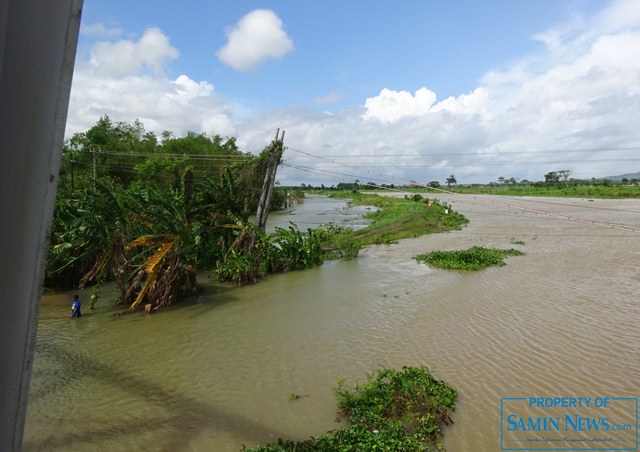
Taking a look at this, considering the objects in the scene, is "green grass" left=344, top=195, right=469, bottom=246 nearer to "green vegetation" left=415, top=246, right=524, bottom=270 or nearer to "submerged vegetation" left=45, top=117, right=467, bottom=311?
"submerged vegetation" left=45, top=117, right=467, bottom=311

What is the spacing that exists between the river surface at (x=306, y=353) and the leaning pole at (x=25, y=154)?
15.4 feet

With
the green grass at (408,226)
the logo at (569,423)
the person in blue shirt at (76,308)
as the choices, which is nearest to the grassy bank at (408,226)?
the green grass at (408,226)

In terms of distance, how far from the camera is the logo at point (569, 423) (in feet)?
16.7

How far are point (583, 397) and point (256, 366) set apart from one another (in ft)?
19.2

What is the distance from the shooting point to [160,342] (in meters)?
8.86

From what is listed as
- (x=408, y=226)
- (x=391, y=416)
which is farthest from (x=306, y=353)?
(x=408, y=226)

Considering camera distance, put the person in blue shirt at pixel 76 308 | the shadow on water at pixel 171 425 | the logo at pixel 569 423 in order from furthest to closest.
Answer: the person in blue shirt at pixel 76 308, the shadow on water at pixel 171 425, the logo at pixel 569 423

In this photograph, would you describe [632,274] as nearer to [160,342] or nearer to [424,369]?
[424,369]

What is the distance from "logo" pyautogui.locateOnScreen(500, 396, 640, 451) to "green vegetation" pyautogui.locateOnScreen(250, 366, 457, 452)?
0.88 m

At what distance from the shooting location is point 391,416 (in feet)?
18.0

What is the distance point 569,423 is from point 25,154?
279 inches

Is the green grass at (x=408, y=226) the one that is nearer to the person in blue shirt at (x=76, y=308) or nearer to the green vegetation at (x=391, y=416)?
the person in blue shirt at (x=76, y=308)

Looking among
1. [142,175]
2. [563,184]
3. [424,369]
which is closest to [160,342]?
[424,369]

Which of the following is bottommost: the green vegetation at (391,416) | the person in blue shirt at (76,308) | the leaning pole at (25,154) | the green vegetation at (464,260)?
the person in blue shirt at (76,308)
